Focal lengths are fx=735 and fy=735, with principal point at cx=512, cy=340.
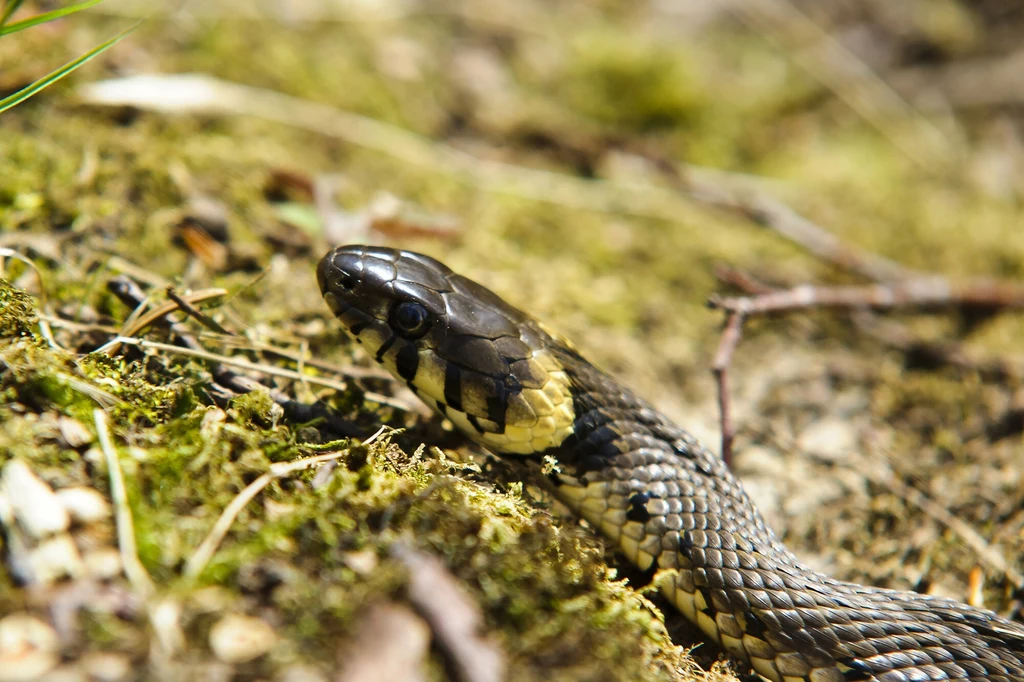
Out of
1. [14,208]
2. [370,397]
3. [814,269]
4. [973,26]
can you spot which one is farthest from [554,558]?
[973,26]

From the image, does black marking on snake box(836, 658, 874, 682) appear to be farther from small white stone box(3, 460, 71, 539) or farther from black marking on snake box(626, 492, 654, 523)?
small white stone box(3, 460, 71, 539)

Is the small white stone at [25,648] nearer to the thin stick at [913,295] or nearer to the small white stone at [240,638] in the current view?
the small white stone at [240,638]

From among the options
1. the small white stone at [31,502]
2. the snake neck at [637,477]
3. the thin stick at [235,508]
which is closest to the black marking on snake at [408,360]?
the thin stick at [235,508]

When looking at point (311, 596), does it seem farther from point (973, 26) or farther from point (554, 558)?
point (973, 26)

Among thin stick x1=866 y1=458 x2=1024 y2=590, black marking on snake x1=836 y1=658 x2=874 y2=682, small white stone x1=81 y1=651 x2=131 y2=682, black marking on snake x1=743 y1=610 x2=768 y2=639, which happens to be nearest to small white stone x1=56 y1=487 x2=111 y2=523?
small white stone x1=81 y1=651 x2=131 y2=682

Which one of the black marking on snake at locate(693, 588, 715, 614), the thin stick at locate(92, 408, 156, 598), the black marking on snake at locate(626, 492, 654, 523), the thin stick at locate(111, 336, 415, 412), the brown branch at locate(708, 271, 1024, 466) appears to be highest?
the brown branch at locate(708, 271, 1024, 466)

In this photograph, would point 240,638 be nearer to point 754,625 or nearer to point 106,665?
point 106,665
